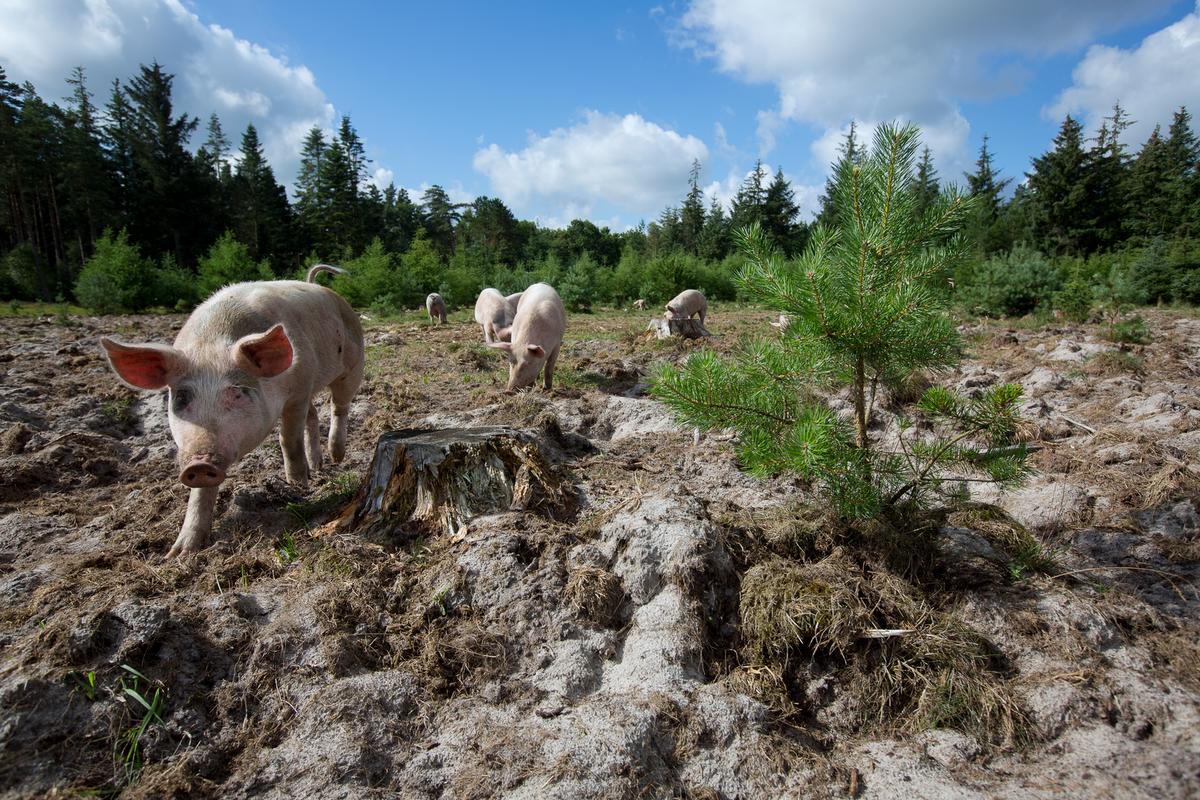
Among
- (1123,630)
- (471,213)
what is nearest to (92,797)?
(1123,630)

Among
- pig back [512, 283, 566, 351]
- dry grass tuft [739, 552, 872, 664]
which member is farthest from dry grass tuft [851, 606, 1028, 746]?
pig back [512, 283, 566, 351]

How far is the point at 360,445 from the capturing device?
5.67 meters

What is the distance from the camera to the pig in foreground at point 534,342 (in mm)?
7637

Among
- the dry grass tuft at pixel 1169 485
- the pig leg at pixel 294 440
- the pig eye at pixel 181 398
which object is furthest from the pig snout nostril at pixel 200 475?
the dry grass tuft at pixel 1169 485

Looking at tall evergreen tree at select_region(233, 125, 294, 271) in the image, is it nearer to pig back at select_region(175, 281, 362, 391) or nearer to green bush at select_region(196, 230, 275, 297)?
green bush at select_region(196, 230, 275, 297)

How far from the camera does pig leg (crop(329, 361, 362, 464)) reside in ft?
17.4

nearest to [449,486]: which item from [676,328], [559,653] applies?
[559,653]

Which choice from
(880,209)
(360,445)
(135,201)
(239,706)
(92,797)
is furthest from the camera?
(135,201)

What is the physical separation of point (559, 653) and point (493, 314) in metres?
10.6

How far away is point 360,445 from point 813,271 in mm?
4719

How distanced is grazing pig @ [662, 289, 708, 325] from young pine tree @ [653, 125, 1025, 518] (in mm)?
10059

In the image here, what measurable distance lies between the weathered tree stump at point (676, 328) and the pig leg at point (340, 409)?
24.9 feet

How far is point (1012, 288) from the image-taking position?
14.8 meters

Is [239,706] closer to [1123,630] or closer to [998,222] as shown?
[1123,630]
